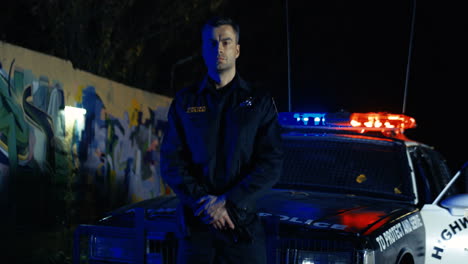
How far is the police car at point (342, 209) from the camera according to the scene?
12.5 feet

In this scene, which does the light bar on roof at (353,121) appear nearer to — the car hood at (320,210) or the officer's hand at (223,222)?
the car hood at (320,210)

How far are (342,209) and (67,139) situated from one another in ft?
21.5

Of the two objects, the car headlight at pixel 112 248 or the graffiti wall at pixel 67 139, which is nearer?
the car headlight at pixel 112 248

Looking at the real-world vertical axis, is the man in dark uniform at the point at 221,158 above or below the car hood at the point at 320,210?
above

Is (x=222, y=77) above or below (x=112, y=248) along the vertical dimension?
above

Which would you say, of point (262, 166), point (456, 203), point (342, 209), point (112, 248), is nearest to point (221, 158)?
point (262, 166)

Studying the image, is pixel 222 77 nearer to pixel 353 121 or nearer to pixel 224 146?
pixel 224 146

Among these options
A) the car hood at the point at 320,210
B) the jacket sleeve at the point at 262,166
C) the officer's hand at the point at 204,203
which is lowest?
the car hood at the point at 320,210

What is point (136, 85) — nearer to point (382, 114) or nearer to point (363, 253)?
point (382, 114)

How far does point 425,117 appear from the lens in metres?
31.7

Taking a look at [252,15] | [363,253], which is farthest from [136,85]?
[363,253]

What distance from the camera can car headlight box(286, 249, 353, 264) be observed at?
12.4 feet

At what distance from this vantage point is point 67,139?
33.5 ft

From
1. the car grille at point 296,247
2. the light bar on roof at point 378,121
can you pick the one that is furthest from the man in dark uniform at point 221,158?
the light bar on roof at point 378,121
